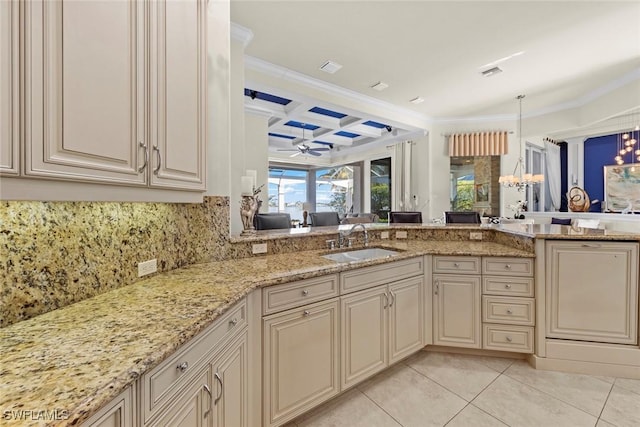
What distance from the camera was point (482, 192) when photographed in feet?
20.1

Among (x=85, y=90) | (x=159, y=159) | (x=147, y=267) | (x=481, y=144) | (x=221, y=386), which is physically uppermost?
(x=481, y=144)

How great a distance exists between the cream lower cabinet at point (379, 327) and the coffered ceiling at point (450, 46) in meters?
2.47

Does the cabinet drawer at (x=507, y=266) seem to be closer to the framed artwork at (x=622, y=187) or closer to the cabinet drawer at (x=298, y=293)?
the cabinet drawer at (x=298, y=293)

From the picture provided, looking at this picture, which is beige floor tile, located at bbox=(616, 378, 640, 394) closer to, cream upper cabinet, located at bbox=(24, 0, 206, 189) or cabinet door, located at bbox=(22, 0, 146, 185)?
cream upper cabinet, located at bbox=(24, 0, 206, 189)

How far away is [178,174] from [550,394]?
8.87ft

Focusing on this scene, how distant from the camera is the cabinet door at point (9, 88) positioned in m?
0.68

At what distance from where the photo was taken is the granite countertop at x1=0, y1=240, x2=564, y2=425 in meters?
0.58

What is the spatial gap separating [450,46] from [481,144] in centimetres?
331

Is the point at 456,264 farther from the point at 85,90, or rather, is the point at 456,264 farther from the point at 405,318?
the point at 85,90

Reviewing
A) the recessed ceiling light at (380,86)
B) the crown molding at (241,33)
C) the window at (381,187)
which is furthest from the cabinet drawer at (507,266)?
the window at (381,187)

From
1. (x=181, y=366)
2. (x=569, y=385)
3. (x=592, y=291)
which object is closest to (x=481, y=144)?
(x=592, y=291)

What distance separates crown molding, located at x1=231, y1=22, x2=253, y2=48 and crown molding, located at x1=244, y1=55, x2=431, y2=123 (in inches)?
18.4

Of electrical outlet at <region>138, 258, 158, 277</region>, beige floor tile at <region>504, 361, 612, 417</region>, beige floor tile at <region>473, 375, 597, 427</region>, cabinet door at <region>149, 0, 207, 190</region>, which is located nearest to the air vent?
beige floor tile at <region>504, 361, 612, 417</region>

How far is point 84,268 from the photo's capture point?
1143 mm
